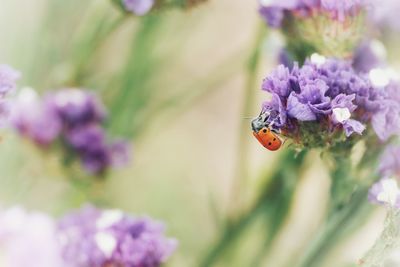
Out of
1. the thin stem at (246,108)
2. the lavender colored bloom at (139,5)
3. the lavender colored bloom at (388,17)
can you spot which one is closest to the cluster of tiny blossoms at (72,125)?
the thin stem at (246,108)

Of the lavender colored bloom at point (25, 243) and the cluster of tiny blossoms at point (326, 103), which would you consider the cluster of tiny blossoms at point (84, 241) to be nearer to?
the lavender colored bloom at point (25, 243)

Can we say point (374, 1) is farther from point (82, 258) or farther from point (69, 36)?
point (69, 36)

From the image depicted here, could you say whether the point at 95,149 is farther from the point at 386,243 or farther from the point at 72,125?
the point at 386,243

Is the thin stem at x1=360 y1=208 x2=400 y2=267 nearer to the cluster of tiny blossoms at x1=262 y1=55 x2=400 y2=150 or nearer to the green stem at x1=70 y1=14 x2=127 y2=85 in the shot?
the cluster of tiny blossoms at x1=262 y1=55 x2=400 y2=150

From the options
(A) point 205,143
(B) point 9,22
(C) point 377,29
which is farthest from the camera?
(A) point 205,143

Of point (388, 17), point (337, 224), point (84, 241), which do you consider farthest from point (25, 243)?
point (388, 17)

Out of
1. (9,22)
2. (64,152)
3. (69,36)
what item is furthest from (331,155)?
(69,36)
